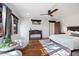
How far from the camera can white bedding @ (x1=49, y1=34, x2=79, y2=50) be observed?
1.67 metres

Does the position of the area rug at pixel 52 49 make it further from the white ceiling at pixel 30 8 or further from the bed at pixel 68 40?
the white ceiling at pixel 30 8

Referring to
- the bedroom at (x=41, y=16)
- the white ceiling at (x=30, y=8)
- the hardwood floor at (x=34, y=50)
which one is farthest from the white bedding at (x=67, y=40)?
the white ceiling at (x=30, y=8)

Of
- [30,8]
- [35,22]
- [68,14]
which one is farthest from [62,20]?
[30,8]

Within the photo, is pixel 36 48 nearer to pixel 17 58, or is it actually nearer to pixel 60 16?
pixel 17 58

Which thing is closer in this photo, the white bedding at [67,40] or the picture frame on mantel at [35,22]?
the white bedding at [67,40]

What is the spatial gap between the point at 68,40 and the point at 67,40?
0.06ft

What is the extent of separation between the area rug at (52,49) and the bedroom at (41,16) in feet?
0.42

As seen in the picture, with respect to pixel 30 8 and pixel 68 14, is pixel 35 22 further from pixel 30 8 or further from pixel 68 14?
pixel 68 14

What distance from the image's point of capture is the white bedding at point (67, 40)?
65.7 inches

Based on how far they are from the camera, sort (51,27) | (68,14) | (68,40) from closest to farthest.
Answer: (68,40) → (68,14) → (51,27)

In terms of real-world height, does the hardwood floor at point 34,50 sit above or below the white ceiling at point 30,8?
below

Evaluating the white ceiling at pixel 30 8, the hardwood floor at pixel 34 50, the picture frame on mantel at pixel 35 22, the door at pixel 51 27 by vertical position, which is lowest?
the hardwood floor at pixel 34 50

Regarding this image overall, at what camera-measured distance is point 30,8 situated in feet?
5.93

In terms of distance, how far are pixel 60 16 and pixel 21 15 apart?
0.78m
